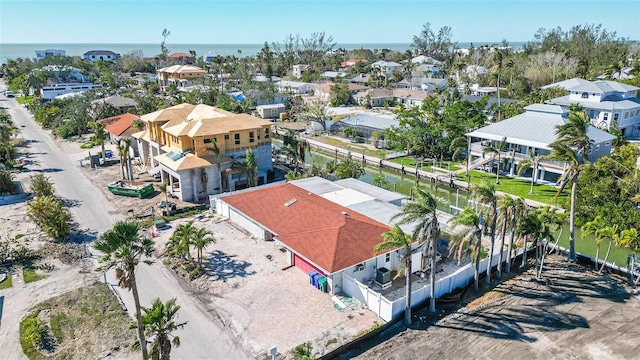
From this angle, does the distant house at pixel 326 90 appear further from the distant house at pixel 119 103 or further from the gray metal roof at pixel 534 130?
the gray metal roof at pixel 534 130

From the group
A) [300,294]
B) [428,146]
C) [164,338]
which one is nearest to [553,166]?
[428,146]

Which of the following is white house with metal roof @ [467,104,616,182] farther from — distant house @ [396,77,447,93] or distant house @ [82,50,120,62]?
distant house @ [82,50,120,62]

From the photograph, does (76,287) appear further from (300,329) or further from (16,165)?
(16,165)

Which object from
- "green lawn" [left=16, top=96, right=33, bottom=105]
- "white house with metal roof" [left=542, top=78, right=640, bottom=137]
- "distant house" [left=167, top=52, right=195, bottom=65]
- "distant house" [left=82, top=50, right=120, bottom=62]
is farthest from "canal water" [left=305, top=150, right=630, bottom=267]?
"distant house" [left=82, top=50, right=120, bottom=62]

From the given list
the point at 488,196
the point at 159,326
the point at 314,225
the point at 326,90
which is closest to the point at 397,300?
the point at 488,196

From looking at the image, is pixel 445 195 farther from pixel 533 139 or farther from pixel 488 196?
pixel 488 196

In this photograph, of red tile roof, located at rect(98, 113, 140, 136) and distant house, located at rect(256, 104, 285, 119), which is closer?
red tile roof, located at rect(98, 113, 140, 136)

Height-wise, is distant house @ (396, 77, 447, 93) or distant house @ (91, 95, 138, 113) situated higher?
distant house @ (396, 77, 447, 93)
